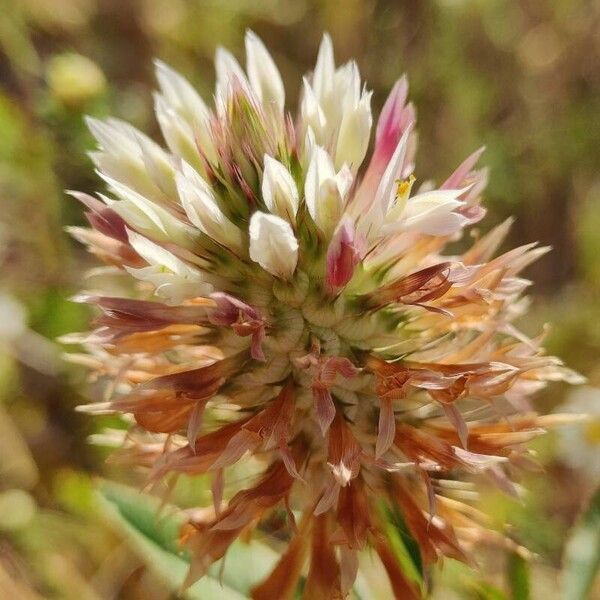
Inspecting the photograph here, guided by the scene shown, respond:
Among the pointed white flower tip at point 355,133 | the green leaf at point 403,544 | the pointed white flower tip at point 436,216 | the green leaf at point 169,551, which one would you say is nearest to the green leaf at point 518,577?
the green leaf at point 403,544

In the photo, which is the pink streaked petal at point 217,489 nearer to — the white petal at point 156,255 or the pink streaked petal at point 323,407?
the pink streaked petal at point 323,407

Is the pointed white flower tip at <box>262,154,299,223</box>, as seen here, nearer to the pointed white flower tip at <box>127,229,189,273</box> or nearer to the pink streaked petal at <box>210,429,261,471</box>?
the pointed white flower tip at <box>127,229,189,273</box>

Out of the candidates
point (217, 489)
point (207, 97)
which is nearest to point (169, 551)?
point (217, 489)

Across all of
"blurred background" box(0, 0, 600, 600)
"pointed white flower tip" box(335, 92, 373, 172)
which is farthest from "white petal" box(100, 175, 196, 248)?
"blurred background" box(0, 0, 600, 600)

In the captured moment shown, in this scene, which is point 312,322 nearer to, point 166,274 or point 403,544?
point 166,274

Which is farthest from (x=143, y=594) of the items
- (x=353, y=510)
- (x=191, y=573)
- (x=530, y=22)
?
(x=530, y=22)
